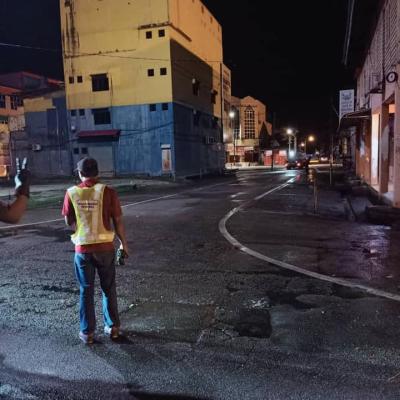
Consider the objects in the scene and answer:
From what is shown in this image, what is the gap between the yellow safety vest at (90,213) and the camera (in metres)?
4.52

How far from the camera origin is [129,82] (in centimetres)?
3709

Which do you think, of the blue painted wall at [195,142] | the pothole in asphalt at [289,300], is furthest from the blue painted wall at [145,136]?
the pothole in asphalt at [289,300]

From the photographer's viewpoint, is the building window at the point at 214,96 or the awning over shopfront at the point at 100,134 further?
the building window at the point at 214,96

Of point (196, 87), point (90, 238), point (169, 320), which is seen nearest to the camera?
point (90, 238)

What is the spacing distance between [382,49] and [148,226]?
1117 cm

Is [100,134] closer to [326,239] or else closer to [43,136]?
[43,136]

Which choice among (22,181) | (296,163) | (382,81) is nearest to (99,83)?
(296,163)

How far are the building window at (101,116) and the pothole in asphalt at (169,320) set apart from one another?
34262 millimetres

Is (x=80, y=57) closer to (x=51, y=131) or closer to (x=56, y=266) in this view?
(x=51, y=131)

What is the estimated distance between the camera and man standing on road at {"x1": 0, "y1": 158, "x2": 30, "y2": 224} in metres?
3.54

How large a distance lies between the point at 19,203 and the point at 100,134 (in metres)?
35.2

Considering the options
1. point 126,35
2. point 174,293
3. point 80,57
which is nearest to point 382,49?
point 174,293

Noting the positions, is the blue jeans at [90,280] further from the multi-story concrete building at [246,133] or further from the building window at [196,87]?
the multi-story concrete building at [246,133]

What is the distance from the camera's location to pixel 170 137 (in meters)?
36.7
